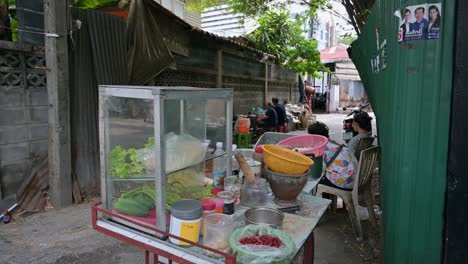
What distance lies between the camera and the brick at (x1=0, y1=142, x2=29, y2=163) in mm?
4039

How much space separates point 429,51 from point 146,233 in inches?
83.1

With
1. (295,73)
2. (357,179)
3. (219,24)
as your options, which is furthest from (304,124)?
(357,179)

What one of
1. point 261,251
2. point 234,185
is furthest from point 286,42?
point 261,251

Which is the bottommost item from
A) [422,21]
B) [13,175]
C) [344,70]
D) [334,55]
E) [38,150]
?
[13,175]

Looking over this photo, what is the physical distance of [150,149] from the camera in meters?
2.09

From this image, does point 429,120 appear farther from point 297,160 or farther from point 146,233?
point 146,233

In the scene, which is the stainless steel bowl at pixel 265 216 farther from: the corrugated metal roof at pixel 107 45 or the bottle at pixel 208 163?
the corrugated metal roof at pixel 107 45

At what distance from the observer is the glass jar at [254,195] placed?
2412 millimetres

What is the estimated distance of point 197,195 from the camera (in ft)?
7.98

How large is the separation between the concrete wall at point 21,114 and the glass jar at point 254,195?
342 cm

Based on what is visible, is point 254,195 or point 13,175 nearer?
point 254,195

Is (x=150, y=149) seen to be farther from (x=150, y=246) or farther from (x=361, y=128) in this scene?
(x=361, y=128)

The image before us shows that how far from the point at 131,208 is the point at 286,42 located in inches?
546

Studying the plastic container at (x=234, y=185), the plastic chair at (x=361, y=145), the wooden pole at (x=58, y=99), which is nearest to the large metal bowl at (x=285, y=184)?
the plastic container at (x=234, y=185)
